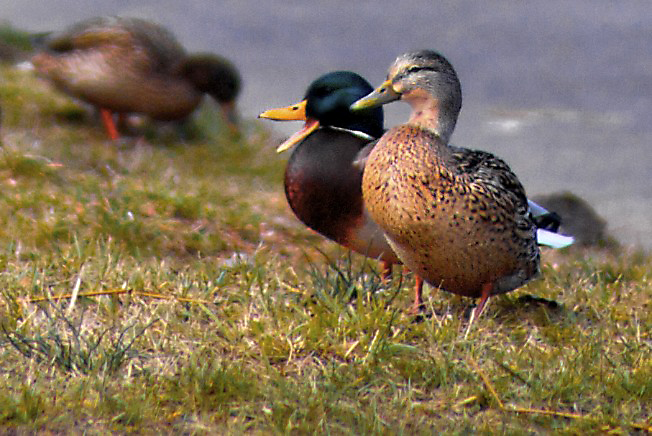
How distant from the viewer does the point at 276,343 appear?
3.01 meters

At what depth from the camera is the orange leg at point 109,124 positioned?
7.30m

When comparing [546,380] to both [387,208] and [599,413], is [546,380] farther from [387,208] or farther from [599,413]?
[387,208]

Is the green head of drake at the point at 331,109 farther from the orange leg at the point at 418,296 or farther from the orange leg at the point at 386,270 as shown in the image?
the orange leg at the point at 418,296

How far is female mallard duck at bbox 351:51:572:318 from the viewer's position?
2975 mm

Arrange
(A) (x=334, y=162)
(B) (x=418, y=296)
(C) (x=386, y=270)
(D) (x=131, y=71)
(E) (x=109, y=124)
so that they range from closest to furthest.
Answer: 1. (B) (x=418, y=296)
2. (A) (x=334, y=162)
3. (C) (x=386, y=270)
4. (D) (x=131, y=71)
5. (E) (x=109, y=124)

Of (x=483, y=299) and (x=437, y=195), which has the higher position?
(x=437, y=195)

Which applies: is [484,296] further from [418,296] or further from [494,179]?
[494,179]

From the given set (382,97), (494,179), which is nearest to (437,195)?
(494,179)

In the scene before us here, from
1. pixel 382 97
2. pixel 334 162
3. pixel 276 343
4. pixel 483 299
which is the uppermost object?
pixel 382 97

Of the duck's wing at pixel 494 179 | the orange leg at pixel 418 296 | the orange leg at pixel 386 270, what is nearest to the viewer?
the duck's wing at pixel 494 179

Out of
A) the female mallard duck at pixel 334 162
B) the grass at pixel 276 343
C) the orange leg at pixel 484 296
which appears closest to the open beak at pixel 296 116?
the female mallard duck at pixel 334 162

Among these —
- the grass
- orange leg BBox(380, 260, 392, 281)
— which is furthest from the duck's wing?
orange leg BBox(380, 260, 392, 281)

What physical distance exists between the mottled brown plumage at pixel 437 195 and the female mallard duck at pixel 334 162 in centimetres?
40

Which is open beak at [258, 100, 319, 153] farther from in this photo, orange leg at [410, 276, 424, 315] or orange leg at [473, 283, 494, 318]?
orange leg at [473, 283, 494, 318]
